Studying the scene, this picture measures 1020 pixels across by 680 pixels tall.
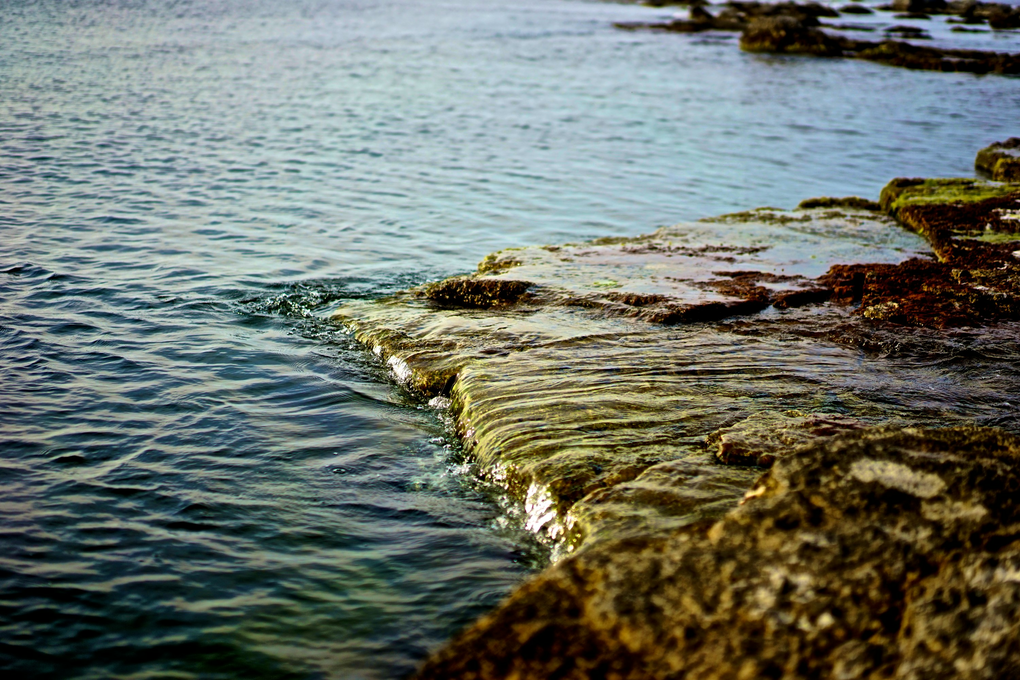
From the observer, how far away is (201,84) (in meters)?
28.1

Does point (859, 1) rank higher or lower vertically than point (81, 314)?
higher

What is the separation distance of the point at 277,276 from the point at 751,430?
7.66 metres

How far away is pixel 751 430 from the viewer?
6.35 meters

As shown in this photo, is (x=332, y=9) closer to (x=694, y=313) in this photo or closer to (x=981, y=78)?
(x=981, y=78)

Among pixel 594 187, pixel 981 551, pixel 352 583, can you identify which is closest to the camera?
pixel 981 551

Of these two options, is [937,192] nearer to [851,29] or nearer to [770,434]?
[770,434]

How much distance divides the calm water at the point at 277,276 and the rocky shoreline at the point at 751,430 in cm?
86

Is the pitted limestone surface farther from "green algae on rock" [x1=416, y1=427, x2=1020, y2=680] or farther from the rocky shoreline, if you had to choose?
"green algae on rock" [x1=416, y1=427, x2=1020, y2=680]

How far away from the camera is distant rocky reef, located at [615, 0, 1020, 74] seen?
150 feet

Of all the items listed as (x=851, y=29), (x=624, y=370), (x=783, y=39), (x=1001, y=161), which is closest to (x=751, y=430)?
(x=624, y=370)

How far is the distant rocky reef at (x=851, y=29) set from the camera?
150 feet

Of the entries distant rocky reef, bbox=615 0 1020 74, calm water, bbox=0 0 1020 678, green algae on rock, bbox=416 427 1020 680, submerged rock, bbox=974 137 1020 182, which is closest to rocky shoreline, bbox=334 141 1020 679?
green algae on rock, bbox=416 427 1020 680

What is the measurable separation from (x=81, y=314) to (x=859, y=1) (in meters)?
107

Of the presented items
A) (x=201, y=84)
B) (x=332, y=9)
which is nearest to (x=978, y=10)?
(x=332, y=9)
